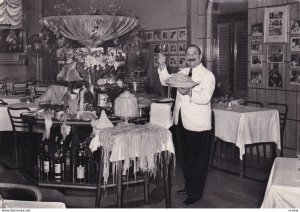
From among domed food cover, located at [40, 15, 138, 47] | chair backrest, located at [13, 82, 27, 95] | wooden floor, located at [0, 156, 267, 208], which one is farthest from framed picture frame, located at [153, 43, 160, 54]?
→ wooden floor, located at [0, 156, 267, 208]

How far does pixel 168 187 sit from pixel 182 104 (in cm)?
83

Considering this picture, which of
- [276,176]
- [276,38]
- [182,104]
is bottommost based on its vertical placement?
[276,176]

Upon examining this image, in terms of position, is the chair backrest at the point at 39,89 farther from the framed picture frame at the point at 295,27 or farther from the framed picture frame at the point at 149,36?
the framed picture frame at the point at 295,27

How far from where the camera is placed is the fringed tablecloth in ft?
11.6

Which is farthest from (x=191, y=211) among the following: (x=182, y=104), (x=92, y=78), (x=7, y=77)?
(x=7, y=77)

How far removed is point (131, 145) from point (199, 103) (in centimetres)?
93

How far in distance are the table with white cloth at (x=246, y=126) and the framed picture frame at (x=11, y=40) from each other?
6.73m

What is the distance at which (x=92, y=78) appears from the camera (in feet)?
14.7

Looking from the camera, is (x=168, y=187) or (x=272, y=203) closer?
(x=272, y=203)

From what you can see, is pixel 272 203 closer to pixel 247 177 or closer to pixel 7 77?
pixel 247 177

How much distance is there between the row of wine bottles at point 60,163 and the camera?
4.46m

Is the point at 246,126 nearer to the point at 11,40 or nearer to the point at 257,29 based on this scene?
the point at 257,29

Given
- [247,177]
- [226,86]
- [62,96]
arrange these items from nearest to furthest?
[62,96] → [247,177] → [226,86]

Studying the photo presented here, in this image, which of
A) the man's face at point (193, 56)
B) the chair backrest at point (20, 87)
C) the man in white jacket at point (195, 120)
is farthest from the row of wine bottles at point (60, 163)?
the chair backrest at point (20, 87)
